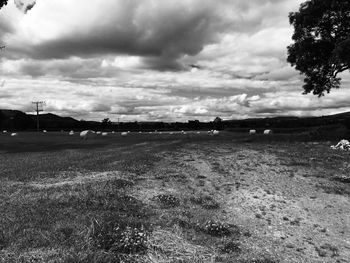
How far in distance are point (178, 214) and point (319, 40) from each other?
34.6 metres

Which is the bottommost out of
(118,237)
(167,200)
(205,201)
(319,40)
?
(205,201)

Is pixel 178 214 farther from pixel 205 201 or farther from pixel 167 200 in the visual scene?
pixel 205 201

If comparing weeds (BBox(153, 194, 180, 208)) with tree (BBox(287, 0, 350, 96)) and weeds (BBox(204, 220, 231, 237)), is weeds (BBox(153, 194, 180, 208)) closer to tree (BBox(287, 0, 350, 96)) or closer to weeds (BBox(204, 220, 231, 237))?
weeds (BBox(204, 220, 231, 237))

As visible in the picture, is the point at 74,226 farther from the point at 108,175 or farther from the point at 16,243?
the point at 108,175

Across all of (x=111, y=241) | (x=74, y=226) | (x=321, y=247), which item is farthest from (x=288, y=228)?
(x=74, y=226)

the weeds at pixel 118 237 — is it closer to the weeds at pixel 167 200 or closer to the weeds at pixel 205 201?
Answer: the weeds at pixel 167 200

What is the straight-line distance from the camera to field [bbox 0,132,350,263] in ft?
31.6

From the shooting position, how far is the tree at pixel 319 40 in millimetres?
38438

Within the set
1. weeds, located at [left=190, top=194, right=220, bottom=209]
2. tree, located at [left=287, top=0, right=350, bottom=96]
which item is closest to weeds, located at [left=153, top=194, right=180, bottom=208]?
weeds, located at [left=190, top=194, right=220, bottom=209]

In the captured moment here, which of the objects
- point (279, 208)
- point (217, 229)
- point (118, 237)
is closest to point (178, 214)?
point (217, 229)

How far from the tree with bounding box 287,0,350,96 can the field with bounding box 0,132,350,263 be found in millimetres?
21736

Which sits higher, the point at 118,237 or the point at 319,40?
the point at 319,40

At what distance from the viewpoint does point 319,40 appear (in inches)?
1590

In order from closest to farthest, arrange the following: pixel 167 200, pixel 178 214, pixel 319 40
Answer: pixel 178 214
pixel 167 200
pixel 319 40
